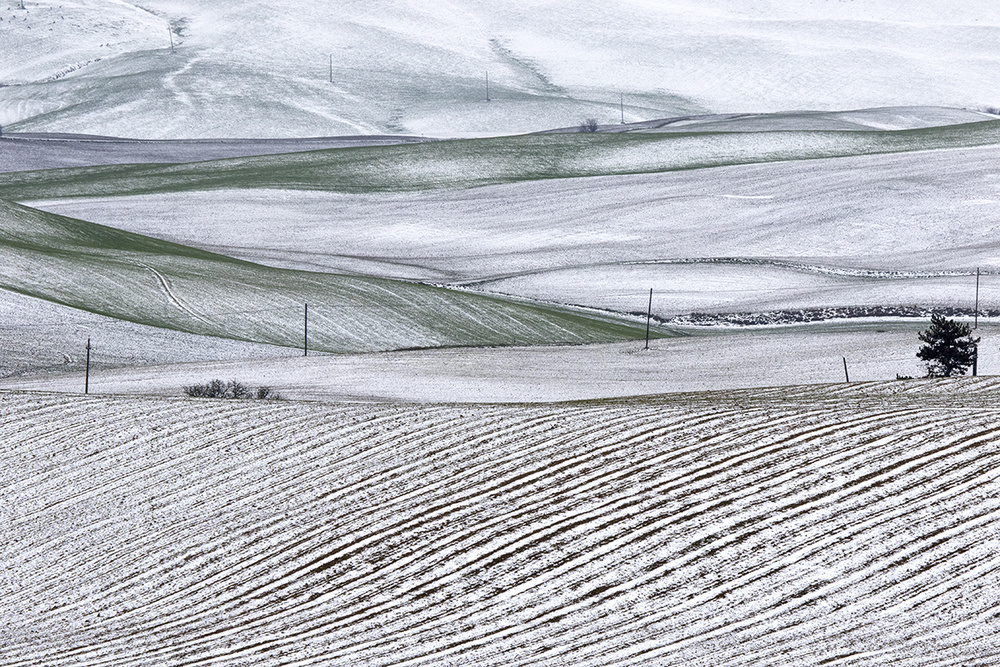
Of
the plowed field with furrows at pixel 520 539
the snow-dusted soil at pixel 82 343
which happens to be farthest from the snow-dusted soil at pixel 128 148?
the plowed field with furrows at pixel 520 539

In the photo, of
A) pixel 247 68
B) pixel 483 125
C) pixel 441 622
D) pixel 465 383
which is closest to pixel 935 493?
pixel 441 622

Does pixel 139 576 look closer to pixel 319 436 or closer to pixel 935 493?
Answer: pixel 319 436

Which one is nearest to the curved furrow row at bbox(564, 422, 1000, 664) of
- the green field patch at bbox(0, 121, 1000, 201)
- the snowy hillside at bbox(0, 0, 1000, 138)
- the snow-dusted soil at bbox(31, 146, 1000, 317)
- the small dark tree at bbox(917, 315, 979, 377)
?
the small dark tree at bbox(917, 315, 979, 377)

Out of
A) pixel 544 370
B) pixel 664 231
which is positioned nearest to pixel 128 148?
pixel 664 231

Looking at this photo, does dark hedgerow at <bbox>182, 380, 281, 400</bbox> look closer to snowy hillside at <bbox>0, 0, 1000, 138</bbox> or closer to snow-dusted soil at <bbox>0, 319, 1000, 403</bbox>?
snow-dusted soil at <bbox>0, 319, 1000, 403</bbox>

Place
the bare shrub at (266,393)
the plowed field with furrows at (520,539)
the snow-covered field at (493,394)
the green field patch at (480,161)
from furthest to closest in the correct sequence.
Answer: the green field patch at (480,161)
the bare shrub at (266,393)
the snow-covered field at (493,394)
the plowed field with furrows at (520,539)

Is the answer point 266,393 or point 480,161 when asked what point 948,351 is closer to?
point 266,393

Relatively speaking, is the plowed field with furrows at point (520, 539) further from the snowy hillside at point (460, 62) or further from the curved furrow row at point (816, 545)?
the snowy hillside at point (460, 62)
